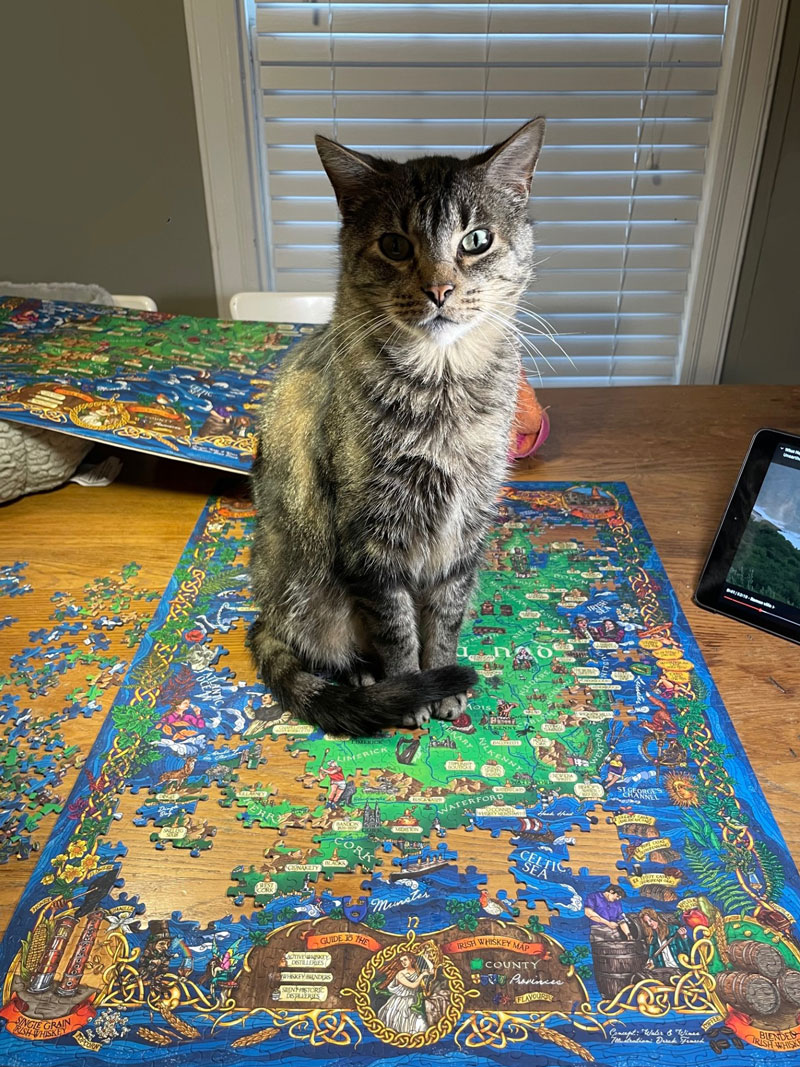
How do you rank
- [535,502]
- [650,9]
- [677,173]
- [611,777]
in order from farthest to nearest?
[677,173] < [650,9] < [535,502] < [611,777]

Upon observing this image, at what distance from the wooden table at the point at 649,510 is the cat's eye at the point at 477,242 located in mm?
733

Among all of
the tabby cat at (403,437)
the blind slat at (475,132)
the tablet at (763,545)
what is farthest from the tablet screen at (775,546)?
the blind slat at (475,132)

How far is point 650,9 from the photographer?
7.77 ft

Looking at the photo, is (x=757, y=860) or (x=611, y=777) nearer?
(x=757, y=860)

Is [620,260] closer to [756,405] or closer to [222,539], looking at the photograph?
[756,405]

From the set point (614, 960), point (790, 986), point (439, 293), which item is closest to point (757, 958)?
point (790, 986)

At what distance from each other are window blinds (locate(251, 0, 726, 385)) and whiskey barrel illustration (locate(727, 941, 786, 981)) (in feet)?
6.32

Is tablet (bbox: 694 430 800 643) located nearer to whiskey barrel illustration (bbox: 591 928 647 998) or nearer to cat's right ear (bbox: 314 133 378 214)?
whiskey barrel illustration (bbox: 591 928 647 998)

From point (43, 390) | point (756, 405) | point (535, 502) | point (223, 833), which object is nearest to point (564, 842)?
point (223, 833)

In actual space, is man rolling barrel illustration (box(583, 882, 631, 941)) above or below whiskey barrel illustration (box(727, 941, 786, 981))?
above

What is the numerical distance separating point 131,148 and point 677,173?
1744 mm

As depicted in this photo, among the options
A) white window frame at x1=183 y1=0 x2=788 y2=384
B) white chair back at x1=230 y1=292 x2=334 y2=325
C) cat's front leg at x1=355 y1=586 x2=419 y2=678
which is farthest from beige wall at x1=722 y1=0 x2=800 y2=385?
cat's front leg at x1=355 y1=586 x2=419 y2=678

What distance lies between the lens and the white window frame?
2.31m

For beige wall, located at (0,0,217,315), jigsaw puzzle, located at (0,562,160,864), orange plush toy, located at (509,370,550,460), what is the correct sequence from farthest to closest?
beige wall, located at (0,0,217,315)
orange plush toy, located at (509,370,550,460)
jigsaw puzzle, located at (0,562,160,864)
